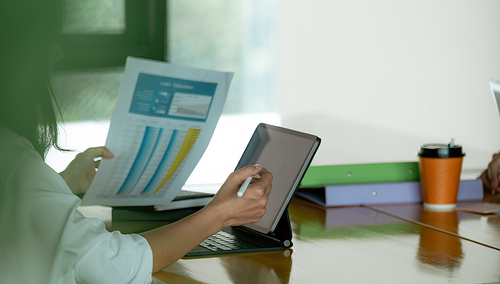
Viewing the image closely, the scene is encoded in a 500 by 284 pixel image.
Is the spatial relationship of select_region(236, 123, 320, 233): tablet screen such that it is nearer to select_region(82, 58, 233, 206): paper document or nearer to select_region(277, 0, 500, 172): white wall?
select_region(82, 58, 233, 206): paper document

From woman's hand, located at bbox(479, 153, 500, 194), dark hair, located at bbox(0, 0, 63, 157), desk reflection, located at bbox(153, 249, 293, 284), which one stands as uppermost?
dark hair, located at bbox(0, 0, 63, 157)

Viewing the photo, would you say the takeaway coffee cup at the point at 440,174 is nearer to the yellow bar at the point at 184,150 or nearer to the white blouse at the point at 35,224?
the yellow bar at the point at 184,150

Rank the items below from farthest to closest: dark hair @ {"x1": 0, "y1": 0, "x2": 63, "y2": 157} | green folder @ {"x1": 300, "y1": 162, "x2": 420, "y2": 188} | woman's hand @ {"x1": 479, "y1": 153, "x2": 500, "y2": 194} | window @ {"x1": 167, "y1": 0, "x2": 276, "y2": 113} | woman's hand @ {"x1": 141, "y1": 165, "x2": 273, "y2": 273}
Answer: window @ {"x1": 167, "y1": 0, "x2": 276, "y2": 113} → woman's hand @ {"x1": 479, "y1": 153, "x2": 500, "y2": 194} → green folder @ {"x1": 300, "y1": 162, "x2": 420, "y2": 188} → woman's hand @ {"x1": 141, "y1": 165, "x2": 273, "y2": 273} → dark hair @ {"x1": 0, "y1": 0, "x2": 63, "y2": 157}

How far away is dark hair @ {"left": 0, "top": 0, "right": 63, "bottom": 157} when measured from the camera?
537 mm

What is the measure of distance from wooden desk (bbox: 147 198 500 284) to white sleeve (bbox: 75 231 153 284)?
2.6 inches

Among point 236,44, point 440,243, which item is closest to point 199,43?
point 236,44

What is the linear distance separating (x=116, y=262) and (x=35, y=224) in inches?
4.9

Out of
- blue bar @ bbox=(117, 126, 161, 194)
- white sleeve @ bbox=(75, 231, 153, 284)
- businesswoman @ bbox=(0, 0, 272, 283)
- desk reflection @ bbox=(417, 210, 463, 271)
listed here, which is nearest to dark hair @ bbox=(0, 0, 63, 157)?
businesswoman @ bbox=(0, 0, 272, 283)

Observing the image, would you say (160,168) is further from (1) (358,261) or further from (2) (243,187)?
(1) (358,261)

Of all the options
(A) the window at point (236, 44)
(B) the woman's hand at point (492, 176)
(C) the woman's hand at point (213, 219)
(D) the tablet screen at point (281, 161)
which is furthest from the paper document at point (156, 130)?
(A) the window at point (236, 44)

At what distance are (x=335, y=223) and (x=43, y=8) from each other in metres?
0.80

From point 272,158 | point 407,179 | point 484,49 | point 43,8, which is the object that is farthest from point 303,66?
point 43,8

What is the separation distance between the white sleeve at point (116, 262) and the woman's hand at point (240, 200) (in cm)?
13

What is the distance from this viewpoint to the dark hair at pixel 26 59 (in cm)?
54
